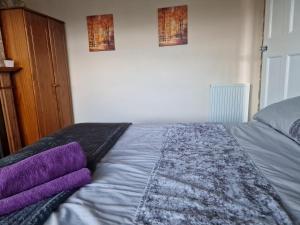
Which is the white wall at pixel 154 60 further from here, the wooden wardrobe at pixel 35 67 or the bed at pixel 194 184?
the bed at pixel 194 184

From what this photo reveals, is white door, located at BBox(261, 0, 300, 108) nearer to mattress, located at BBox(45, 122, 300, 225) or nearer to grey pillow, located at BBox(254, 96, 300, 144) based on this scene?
grey pillow, located at BBox(254, 96, 300, 144)

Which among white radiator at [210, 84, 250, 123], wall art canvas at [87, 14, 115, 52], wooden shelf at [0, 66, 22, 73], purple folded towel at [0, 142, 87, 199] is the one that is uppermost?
Answer: wall art canvas at [87, 14, 115, 52]

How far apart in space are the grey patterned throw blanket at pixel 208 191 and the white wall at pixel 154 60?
6.29ft

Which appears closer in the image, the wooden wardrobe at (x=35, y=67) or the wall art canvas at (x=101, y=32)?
the wooden wardrobe at (x=35, y=67)

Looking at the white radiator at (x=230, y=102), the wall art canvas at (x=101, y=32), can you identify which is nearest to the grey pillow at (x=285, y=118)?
Answer: the white radiator at (x=230, y=102)

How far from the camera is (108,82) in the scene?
319 cm

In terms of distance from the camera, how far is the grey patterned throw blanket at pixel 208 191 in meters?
0.64

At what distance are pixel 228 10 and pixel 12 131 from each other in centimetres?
295

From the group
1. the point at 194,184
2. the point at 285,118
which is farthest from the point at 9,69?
the point at 285,118

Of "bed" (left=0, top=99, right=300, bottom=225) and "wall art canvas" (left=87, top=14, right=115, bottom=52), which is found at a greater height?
"wall art canvas" (left=87, top=14, right=115, bottom=52)

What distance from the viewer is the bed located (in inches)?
26.1

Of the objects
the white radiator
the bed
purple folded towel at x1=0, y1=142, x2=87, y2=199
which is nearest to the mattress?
the bed

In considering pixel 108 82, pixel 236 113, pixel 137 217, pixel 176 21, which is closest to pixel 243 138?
pixel 137 217

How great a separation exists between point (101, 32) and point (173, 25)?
0.99 metres
